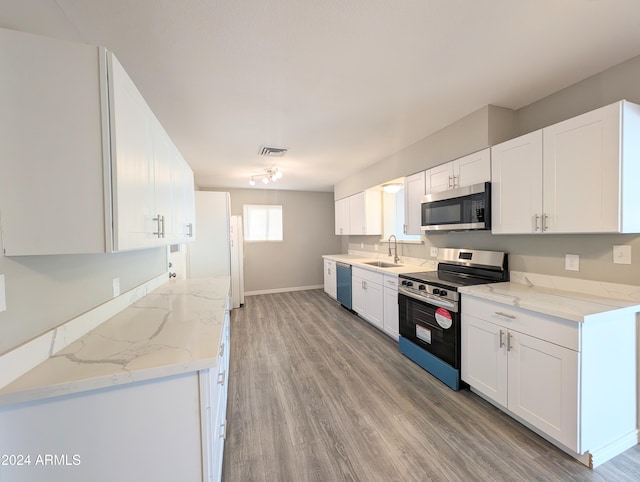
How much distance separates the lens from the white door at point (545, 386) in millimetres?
1491

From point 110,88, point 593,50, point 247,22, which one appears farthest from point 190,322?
point 593,50

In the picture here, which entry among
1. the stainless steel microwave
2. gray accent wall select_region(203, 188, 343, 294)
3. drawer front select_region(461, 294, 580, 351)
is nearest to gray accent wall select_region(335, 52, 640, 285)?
the stainless steel microwave

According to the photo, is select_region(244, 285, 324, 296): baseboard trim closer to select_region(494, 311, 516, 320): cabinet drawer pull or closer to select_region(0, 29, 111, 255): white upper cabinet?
select_region(494, 311, 516, 320): cabinet drawer pull

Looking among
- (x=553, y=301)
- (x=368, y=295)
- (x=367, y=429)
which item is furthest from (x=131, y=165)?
(x=368, y=295)

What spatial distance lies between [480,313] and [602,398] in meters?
0.74

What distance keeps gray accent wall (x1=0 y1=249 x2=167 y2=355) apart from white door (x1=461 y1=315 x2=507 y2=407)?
2577 millimetres

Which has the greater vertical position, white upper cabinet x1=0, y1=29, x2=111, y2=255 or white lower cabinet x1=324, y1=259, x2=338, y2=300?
white upper cabinet x1=0, y1=29, x2=111, y2=255

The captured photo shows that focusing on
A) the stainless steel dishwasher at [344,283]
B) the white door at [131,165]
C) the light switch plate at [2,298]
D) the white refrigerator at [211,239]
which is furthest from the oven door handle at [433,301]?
the white refrigerator at [211,239]

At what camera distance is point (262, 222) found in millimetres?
5984

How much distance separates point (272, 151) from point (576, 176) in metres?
2.95

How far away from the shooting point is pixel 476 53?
5.43ft

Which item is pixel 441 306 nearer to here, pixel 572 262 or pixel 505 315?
pixel 505 315

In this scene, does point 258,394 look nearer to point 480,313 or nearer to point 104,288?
point 104,288

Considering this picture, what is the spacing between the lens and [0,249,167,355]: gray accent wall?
0.94m
